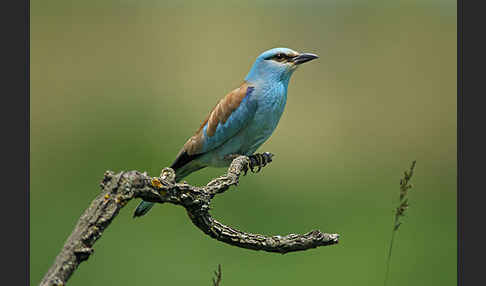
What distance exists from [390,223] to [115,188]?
22.8ft

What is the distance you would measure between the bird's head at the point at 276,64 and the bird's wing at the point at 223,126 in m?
0.15

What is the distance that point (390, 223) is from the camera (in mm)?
8562

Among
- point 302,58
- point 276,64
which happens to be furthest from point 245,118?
point 302,58

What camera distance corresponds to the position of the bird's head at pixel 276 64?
172 inches

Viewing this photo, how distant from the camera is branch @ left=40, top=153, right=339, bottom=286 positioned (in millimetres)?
2129

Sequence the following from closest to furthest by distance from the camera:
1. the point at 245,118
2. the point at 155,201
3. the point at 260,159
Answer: the point at 155,201 < the point at 245,118 < the point at 260,159

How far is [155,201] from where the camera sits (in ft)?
8.30

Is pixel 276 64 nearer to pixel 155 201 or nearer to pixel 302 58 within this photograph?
pixel 302 58

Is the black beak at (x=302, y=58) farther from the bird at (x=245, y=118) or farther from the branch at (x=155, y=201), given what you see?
the branch at (x=155, y=201)

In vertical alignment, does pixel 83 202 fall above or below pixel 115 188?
below

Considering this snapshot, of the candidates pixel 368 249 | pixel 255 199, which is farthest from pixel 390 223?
pixel 255 199

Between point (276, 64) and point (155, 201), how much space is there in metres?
2.17

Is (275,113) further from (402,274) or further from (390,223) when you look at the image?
(390,223)

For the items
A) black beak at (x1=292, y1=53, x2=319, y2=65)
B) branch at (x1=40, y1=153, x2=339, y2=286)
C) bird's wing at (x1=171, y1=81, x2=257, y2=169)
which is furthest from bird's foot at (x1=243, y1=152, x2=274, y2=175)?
branch at (x1=40, y1=153, x2=339, y2=286)
